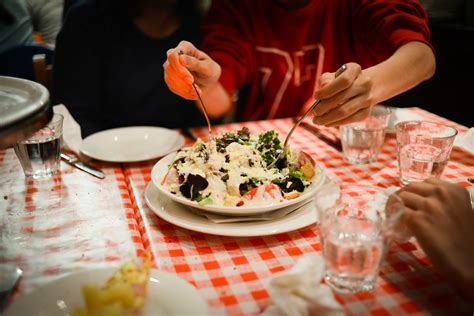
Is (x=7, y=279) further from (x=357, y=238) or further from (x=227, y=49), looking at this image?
(x=227, y=49)

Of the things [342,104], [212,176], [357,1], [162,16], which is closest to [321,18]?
[357,1]

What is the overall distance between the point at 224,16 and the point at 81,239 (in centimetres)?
150

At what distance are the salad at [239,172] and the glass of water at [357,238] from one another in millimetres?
176

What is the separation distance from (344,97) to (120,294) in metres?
0.87

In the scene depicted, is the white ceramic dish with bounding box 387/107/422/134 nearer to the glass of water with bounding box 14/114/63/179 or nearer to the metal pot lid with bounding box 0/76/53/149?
the glass of water with bounding box 14/114/63/179

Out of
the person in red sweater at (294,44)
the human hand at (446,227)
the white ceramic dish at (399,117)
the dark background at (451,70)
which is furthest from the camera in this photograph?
the dark background at (451,70)

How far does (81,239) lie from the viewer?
102 cm

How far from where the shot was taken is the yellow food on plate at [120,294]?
70 cm

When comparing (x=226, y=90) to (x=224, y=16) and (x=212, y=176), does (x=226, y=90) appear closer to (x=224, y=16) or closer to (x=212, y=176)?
(x=224, y=16)

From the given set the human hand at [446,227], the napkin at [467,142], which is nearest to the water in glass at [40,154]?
the human hand at [446,227]

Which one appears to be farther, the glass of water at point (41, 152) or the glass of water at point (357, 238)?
the glass of water at point (41, 152)

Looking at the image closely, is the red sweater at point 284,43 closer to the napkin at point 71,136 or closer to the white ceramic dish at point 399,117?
the white ceramic dish at point 399,117

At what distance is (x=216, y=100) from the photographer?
2061 mm

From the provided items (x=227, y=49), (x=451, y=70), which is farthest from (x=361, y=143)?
(x=451, y=70)
